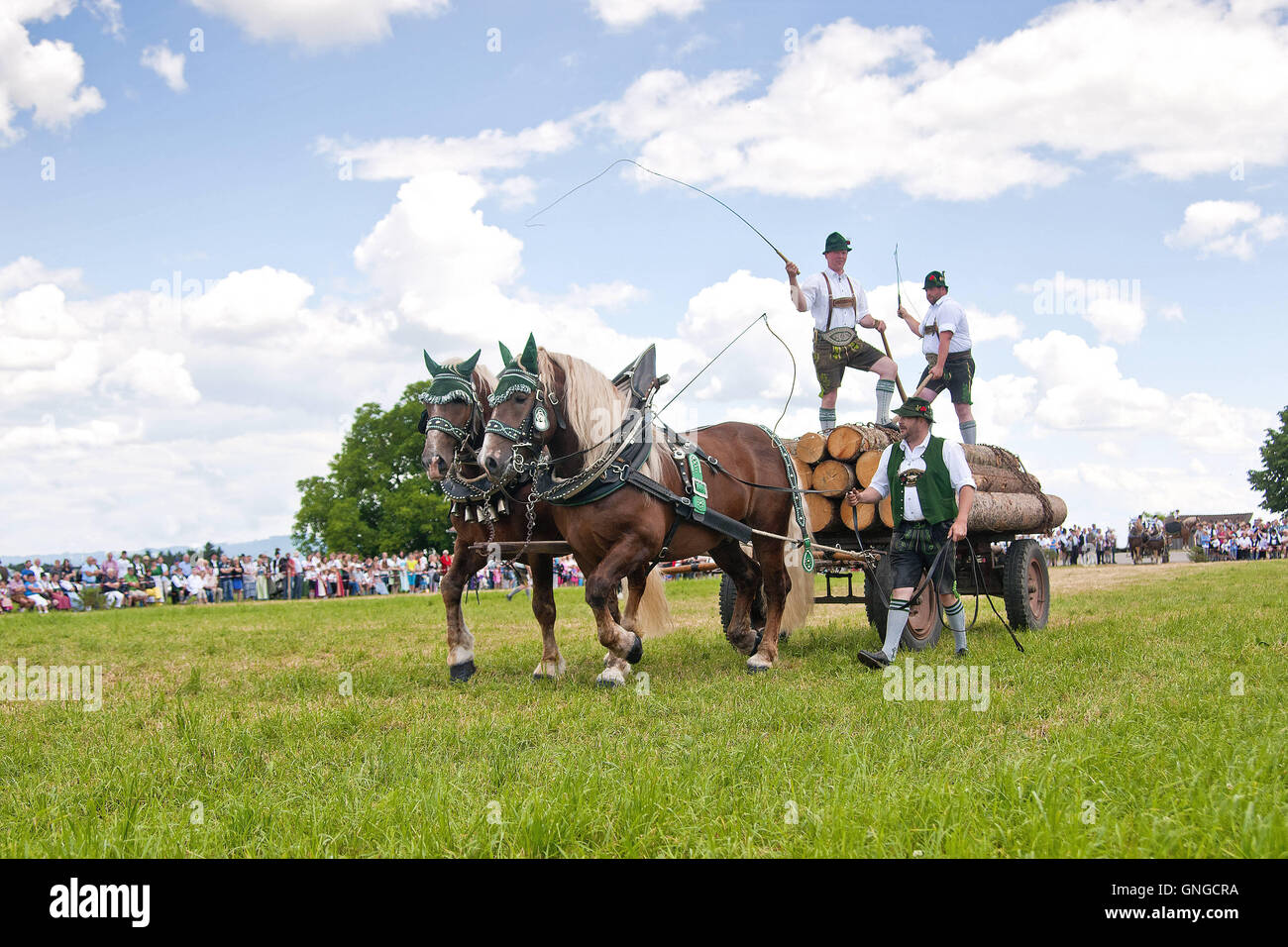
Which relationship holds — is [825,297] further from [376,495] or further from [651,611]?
[376,495]

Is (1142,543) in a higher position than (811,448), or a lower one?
lower

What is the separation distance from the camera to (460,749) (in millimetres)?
4734

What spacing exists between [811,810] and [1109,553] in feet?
155

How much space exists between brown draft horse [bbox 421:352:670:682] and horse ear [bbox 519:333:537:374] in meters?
Answer: 0.82

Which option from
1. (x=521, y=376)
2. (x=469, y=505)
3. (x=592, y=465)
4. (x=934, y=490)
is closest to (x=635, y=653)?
(x=592, y=465)

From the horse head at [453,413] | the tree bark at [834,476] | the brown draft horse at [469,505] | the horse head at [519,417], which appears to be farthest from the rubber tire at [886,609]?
the horse head at [453,413]

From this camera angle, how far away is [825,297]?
9.23 metres

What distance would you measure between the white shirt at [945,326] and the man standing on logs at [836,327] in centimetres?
47

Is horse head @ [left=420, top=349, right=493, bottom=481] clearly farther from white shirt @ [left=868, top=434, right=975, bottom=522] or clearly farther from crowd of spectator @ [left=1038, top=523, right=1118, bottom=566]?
crowd of spectator @ [left=1038, top=523, right=1118, bottom=566]

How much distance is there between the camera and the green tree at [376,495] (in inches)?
1871

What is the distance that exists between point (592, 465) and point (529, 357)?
0.89m

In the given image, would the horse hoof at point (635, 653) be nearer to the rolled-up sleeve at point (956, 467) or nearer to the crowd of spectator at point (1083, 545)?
the rolled-up sleeve at point (956, 467)
